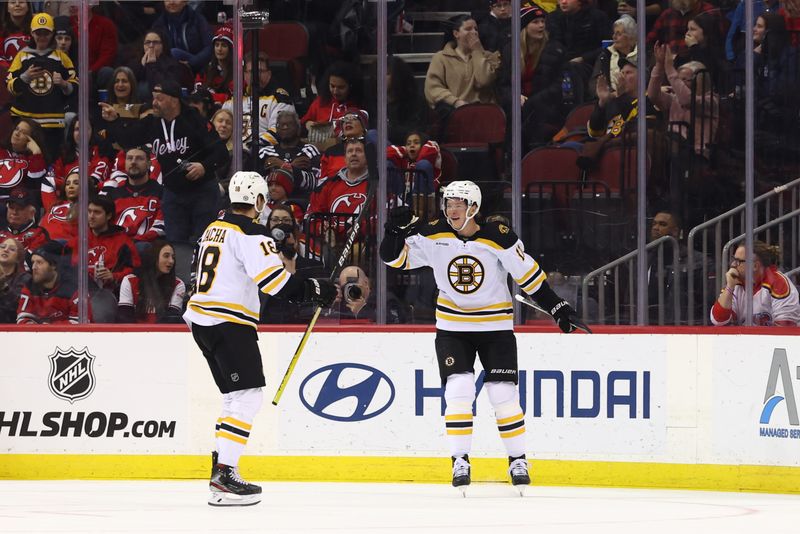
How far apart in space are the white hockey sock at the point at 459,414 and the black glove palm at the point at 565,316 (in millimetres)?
464

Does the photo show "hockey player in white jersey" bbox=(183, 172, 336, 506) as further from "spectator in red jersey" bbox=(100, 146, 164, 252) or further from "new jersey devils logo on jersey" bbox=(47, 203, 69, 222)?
"new jersey devils logo on jersey" bbox=(47, 203, 69, 222)

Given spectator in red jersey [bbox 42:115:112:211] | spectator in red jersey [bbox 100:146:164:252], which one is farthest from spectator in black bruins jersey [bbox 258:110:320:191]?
spectator in red jersey [bbox 42:115:112:211]

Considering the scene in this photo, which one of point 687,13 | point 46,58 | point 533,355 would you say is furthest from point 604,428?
point 46,58

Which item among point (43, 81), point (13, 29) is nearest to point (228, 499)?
point (43, 81)

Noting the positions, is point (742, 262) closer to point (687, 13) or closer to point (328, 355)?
point (687, 13)

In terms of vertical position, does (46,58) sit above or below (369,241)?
above

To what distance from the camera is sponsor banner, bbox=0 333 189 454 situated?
6785 mm

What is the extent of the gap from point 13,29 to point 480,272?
324 centimetres

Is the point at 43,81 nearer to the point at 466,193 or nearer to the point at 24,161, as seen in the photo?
the point at 24,161

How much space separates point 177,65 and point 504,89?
5.96ft

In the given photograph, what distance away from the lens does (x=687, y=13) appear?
7148 millimetres

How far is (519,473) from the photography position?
594 cm

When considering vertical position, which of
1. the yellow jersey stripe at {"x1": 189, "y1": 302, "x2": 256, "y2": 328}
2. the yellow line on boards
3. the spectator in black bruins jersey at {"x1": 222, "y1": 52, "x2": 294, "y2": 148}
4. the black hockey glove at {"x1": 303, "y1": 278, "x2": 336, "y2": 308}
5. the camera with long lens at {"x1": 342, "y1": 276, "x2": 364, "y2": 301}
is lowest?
the yellow line on boards

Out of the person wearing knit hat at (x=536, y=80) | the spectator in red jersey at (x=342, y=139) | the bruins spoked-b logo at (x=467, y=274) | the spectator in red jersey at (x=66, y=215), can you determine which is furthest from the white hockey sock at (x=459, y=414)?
the spectator in red jersey at (x=66, y=215)
